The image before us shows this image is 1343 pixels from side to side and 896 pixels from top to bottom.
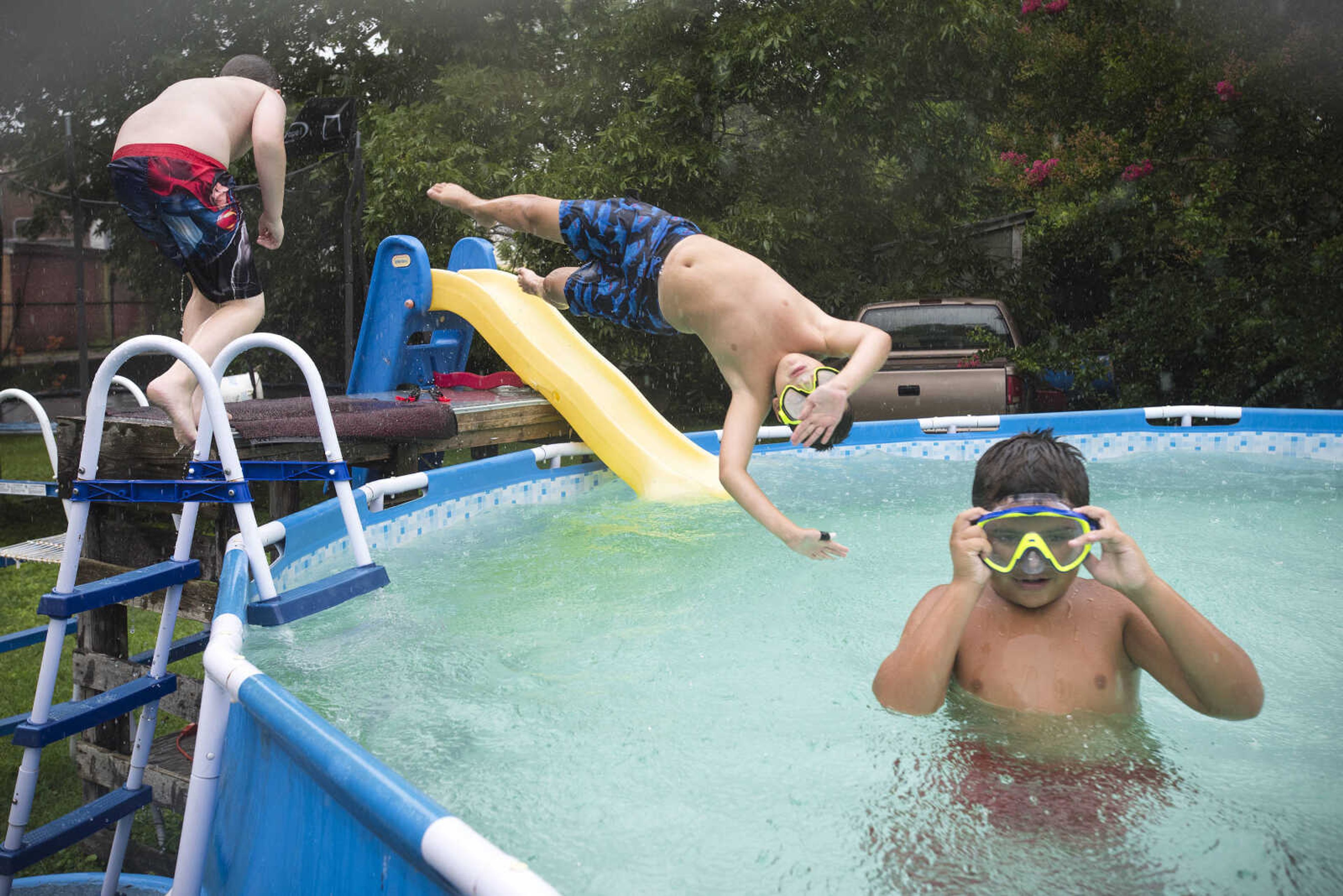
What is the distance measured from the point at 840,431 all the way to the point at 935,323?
19.8ft

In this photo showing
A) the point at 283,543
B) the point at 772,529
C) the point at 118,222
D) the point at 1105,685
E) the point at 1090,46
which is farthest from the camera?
the point at 118,222

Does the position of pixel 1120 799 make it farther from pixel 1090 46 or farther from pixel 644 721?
pixel 1090 46

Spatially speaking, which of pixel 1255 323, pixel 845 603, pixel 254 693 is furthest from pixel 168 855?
pixel 1255 323

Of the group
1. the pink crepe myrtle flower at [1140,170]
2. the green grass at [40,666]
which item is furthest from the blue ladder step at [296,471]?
the pink crepe myrtle flower at [1140,170]

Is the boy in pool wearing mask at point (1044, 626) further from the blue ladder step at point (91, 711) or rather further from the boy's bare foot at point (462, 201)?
the boy's bare foot at point (462, 201)

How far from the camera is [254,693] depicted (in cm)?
159

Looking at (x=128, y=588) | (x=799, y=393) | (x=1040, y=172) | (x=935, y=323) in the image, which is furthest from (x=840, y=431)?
(x=1040, y=172)

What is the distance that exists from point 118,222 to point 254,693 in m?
10.0

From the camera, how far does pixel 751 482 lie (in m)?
3.67

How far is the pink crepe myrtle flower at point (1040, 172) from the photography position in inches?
399

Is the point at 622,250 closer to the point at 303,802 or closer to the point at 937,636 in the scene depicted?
the point at 937,636

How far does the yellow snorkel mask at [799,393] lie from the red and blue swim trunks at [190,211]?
1.83m

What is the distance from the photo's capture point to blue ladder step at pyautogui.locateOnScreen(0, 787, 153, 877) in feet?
7.38

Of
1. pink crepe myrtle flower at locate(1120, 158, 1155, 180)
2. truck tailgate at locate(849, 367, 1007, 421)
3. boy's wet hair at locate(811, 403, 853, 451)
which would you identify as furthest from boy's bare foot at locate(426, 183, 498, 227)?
pink crepe myrtle flower at locate(1120, 158, 1155, 180)
